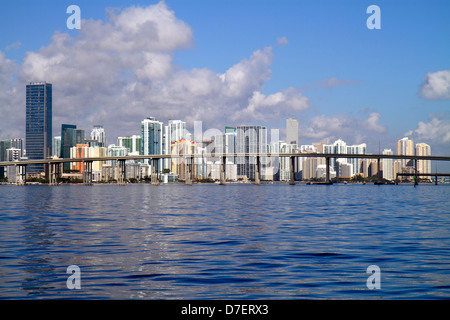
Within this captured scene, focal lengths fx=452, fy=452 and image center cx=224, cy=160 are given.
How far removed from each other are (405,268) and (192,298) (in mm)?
7439

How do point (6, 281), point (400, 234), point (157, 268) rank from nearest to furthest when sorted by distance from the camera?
1. point (6, 281)
2. point (157, 268)
3. point (400, 234)

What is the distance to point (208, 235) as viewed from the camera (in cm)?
2228

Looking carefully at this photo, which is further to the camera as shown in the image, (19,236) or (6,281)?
(19,236)
